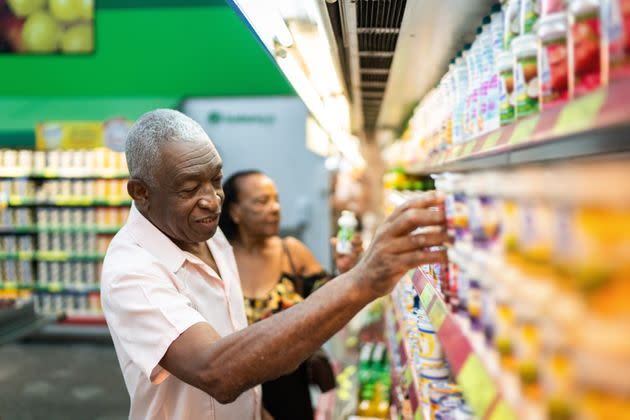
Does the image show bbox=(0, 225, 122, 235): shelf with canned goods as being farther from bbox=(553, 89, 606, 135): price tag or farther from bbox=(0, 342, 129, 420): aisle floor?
bbox=(553, 89, 606, 135): price tag

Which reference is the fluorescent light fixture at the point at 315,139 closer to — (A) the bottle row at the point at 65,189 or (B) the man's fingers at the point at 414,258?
(A) the bottle row at the point at 65,189

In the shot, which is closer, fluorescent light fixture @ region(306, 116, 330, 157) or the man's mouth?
the man's mouth

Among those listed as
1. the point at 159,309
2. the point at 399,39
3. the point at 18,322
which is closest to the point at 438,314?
the point at 159,309

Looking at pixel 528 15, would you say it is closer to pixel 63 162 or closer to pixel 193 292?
pixel 193 292

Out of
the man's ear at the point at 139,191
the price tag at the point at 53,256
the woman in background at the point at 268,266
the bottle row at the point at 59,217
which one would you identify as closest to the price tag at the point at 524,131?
the man's ear at the point at 139,191

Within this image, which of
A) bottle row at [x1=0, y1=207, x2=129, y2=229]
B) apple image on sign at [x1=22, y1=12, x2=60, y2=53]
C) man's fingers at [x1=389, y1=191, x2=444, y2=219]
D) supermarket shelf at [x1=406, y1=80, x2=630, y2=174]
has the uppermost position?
apple image on sign at [x1=22, y1=12, x2=60, y2=53]

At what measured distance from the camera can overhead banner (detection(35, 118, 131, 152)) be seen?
7719mm

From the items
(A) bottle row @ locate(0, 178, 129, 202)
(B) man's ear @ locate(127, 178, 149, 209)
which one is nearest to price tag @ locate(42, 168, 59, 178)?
(A) bottle row @ locate(0, 178, 129, 202)

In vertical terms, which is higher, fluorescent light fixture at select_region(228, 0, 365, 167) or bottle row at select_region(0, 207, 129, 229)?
fluorescent light fixture at select_region(228, 0, 365, 167)

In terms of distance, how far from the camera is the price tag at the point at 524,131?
868 mm

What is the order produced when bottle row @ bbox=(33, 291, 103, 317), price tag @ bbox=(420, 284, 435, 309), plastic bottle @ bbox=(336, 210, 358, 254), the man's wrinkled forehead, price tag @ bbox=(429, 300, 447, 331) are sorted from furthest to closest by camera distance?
bottle row @ bbox=(33, 291, 103, 317) < plastic bottle @ bbox=(336, 210, 358, 254) < the man's wrinkled forehead < price tag @ bbox=(420, 284, 435, 309) < price tag @ bbox=(429, 300, 447, 331)

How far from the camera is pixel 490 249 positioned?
0.94 meters

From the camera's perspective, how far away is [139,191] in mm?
1856

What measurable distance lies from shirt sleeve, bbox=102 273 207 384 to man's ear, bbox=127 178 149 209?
1.07 feet
